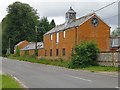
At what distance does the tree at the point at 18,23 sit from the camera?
110875mm

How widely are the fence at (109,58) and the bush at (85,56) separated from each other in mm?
914

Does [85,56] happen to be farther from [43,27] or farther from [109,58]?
[43,27]

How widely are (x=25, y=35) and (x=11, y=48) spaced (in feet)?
23.5

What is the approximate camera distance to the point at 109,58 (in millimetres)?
37438

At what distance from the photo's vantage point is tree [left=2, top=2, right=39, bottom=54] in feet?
364

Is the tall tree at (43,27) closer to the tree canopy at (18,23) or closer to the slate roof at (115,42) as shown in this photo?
the tree canopy at (18,23)

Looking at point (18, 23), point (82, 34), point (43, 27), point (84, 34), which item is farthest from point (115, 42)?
point (43, 27)

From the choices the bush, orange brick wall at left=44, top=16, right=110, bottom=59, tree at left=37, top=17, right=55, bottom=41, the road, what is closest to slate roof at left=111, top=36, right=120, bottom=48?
orange brick wall at left=44, top=16, right=110, bottom=59

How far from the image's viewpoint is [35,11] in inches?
4751

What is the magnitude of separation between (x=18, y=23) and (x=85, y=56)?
73.7 metres

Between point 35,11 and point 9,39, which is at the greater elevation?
point 35,11

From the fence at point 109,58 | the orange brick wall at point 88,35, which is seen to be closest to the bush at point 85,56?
the fence at point 109,58

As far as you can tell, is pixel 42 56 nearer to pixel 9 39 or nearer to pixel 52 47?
pixel 52 47

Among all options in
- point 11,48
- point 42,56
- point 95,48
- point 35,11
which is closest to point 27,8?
point 35,11
